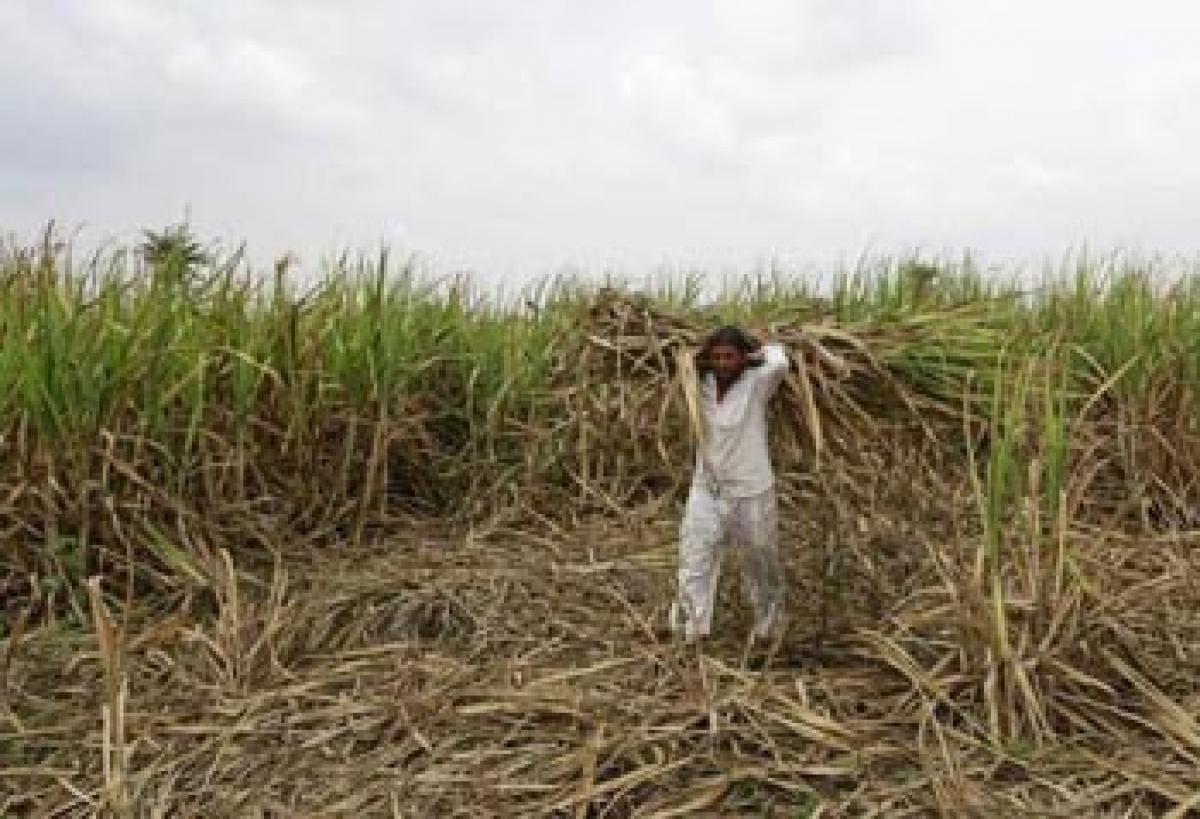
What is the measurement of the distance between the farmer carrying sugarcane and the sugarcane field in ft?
0.20

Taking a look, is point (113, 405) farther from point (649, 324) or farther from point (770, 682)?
point (770, 682)

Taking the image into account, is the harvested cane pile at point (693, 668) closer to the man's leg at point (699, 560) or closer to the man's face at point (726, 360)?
the man's leg at point (699, 560)

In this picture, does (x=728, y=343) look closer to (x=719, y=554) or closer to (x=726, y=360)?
(x=726, y=360)

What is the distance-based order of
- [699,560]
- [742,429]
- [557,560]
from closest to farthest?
1. [742,429]
2. [699,560]
3. [557,560]

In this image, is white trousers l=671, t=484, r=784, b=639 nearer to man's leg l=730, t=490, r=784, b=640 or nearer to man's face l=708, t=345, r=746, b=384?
man's leg l=730, t=490, r=784, b=640

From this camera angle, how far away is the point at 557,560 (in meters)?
4.38

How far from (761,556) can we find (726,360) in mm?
489

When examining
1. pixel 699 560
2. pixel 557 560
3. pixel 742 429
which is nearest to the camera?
pixel 742 429

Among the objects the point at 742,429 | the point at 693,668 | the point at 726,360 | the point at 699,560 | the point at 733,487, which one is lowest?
the point at 693,668

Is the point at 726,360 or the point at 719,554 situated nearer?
the point at 726,360

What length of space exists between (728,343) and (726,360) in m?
0.04

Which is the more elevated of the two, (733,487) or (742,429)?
(742,429)

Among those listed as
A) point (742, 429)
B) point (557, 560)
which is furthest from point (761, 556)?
point (557, 560)

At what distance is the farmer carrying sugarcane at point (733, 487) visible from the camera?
341cm
